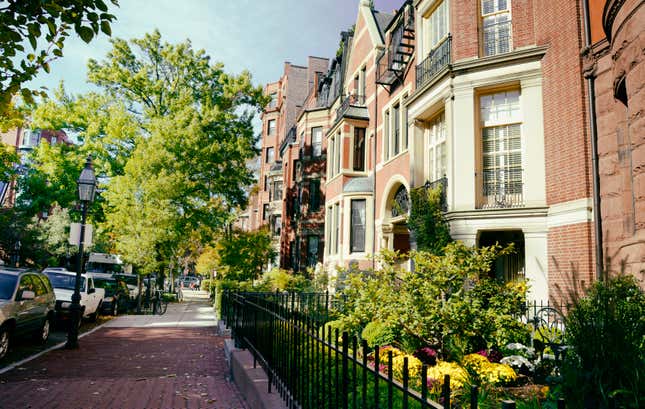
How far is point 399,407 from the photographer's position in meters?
3.98

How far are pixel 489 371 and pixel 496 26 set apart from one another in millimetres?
11119

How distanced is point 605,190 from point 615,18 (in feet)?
12.0

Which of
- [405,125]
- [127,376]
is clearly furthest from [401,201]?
[127,376]

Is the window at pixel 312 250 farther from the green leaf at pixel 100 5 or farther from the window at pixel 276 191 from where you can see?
the green leaf at pixel 100 5

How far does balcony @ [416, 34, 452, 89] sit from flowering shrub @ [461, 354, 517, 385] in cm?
949

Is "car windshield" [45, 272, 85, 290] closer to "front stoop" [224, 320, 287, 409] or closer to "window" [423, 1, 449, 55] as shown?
"front stoop" [224, 320, 287, 409]

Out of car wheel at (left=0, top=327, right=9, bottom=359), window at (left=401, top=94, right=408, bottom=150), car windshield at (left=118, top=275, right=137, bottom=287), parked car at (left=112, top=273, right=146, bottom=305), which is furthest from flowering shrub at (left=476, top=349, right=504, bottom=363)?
car windshield at (left=118, top=275, right=137, bottom=287)

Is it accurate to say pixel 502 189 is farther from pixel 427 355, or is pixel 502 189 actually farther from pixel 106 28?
pixel 106 28

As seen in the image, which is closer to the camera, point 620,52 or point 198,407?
point 198,407

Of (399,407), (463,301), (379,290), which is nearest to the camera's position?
(399,407)

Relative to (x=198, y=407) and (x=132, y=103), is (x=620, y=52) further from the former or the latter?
(x=132, y=103)

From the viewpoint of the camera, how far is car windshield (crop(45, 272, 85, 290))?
1577 centimetres

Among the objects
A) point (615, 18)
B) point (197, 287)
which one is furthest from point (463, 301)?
point (197, 287)

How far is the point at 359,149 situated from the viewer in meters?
24.1
